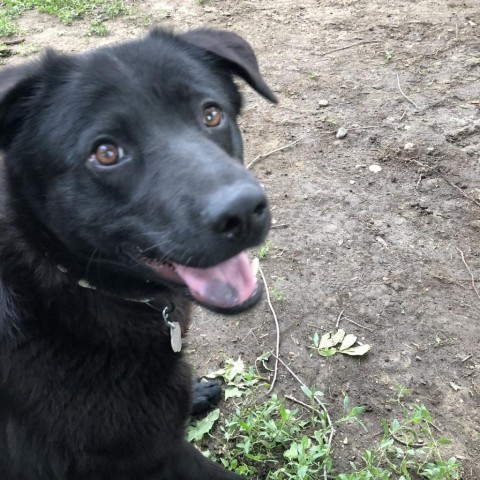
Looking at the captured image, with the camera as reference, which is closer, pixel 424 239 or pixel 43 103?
pixel 43 103

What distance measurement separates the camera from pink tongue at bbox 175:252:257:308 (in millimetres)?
1743

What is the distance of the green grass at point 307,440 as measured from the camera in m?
2.27

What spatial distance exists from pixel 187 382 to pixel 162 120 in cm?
95

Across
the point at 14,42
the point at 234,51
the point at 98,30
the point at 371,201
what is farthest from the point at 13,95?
the point at 14,42

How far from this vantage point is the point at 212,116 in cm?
187

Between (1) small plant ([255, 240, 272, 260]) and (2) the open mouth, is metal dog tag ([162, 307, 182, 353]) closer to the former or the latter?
(2) the open mouth

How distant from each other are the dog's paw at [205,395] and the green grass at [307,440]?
0.05 metres

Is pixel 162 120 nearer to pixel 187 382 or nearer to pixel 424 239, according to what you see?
pixel 187 382

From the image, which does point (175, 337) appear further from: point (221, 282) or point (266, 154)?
point (266, 154)

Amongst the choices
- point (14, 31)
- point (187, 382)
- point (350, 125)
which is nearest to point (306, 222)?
point (350, 125)

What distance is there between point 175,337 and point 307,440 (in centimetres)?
71

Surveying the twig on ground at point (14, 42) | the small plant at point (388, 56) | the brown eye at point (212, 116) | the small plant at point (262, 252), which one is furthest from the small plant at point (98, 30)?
the brown eye at point (212, 116)

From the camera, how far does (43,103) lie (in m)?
1.78

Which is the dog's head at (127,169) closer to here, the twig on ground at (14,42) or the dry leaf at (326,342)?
the dry leaf at (326,342)
